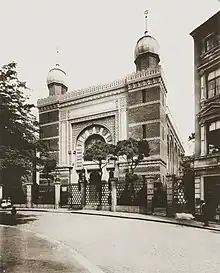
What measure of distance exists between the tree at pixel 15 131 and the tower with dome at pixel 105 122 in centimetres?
18

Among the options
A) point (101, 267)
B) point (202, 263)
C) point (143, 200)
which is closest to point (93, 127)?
point (143, 200)

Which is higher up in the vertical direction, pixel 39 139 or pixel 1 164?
pixel 39 139

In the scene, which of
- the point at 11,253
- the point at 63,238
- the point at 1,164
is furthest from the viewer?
the point at 1,164

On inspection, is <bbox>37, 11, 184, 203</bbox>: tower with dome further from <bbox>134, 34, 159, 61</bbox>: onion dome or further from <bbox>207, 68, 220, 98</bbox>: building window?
<bbox>207, 68, 220, 98</bbox>: building window

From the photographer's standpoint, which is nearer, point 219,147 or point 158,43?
point 219,147

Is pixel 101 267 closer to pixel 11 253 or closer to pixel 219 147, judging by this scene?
pixel 11 253

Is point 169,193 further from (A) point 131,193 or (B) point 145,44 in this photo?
(B) point 145,44

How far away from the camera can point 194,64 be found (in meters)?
2.15

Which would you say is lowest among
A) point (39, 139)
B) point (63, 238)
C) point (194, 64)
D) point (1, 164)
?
point (63, 238)

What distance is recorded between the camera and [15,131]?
3680mm

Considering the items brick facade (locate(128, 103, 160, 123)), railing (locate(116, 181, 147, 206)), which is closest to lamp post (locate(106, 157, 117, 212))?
railing (locate(116, 181, 147, 206))

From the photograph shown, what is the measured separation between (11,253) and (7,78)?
1625 millimetres

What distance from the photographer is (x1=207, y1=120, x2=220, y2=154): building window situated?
6.68 ft

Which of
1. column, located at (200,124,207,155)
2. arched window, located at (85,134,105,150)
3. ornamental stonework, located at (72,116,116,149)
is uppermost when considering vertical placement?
ornamental stonework, located at (72,116,116,149)
